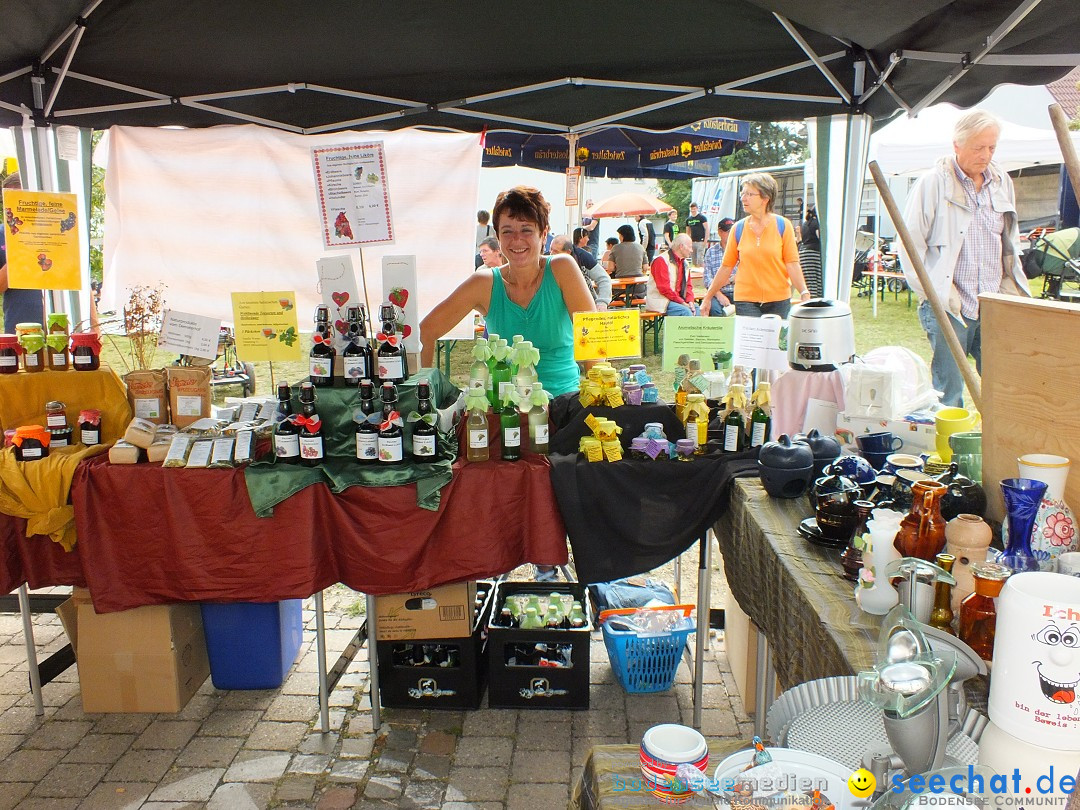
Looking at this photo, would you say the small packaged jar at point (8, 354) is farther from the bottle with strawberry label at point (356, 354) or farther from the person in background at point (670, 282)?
the person in background at point (670, 282)

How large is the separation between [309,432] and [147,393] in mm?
685

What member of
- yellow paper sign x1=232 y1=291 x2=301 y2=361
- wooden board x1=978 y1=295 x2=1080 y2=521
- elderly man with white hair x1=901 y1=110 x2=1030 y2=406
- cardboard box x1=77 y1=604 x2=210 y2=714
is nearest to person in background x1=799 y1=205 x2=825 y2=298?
elderly man with white hair x1=901 y1=110 x2=1030 y2=406

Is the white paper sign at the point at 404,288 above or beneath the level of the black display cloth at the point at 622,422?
above

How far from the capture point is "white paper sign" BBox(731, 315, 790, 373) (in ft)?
10.1

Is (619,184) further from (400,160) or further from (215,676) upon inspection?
(215,676)

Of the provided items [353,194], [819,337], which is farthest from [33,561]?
[819,337]

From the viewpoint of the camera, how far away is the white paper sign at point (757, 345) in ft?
10.1

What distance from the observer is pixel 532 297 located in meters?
3.34

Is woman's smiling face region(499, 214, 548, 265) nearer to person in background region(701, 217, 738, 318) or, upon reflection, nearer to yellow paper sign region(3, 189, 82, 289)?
yellow paper sign region(3, 189, 82, 289)

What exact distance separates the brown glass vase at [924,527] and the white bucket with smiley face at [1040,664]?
2.01 ft

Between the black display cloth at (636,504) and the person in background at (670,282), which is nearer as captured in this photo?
the black display cloth at (636,504)

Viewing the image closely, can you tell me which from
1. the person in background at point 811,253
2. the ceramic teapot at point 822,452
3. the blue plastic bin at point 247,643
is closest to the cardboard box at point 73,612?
the blue plastic bin at point 247,643

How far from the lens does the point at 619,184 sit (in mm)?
20156

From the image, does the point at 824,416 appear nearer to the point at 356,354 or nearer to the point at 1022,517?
the point at 1022,517
